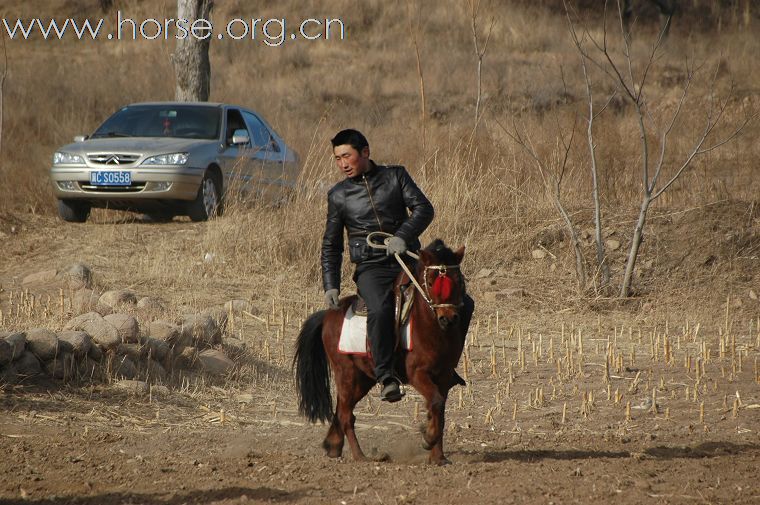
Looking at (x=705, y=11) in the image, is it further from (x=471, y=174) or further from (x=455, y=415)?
(x=455, y=415)

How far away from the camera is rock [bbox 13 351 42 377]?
8.01 meters

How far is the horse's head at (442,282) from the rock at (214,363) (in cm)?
337

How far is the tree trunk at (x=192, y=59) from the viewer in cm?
1928

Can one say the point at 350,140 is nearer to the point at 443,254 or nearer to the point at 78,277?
the point at 443,254

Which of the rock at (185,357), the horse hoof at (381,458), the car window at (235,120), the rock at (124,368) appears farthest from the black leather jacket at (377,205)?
the car window at (235,120)

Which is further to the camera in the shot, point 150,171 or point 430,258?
point 150,171

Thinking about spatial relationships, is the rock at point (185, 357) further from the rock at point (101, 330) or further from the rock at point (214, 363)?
the rock at point (101, 330)

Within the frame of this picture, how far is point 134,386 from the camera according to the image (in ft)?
26.7

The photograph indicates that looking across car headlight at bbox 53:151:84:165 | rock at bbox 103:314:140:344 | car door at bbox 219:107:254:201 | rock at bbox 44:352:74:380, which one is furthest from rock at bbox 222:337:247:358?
car headlight at bbox 53:151:84:165

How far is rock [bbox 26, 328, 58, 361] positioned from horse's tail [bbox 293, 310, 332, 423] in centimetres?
217

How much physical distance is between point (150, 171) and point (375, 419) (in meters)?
8.18

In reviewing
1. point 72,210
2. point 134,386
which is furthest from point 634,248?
point 72,210

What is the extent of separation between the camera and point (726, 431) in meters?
7.41


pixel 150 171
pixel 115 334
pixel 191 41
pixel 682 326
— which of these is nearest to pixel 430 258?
pixel 115 334
